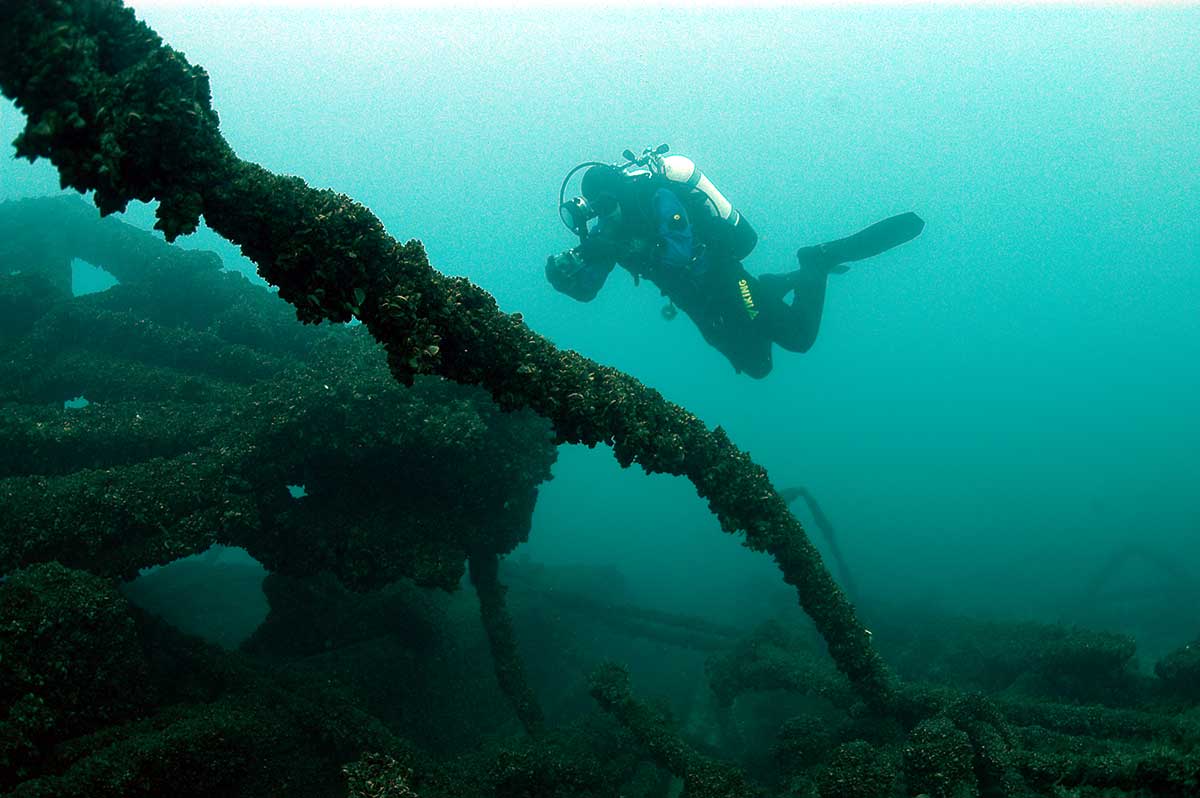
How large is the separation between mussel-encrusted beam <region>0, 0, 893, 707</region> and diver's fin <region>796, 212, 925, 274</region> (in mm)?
12470

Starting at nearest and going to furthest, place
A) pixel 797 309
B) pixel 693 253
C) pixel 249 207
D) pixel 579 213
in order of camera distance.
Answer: pixel 249 207 → pixel 579 213 → pixel 693 253 → pixel 797 309

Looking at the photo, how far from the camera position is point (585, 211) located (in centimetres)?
1356

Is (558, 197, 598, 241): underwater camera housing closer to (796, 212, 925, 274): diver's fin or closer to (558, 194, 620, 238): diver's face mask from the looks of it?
(558, 194, 620, 238): diver's face mask

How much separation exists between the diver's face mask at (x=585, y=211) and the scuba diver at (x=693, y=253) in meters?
0.02

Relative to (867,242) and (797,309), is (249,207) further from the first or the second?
(867,242)

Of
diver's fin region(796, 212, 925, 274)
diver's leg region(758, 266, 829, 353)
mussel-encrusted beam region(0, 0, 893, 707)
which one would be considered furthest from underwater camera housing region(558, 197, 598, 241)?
mussel-encrusted beam region(0, 0, 893, 707)

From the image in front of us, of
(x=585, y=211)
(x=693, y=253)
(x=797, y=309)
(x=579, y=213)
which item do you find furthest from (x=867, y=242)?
(x=579, y=213)

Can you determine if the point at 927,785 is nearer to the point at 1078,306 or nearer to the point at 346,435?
the point at 346,435

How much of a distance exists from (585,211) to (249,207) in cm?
1033

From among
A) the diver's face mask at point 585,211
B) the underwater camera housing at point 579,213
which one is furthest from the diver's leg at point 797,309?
the underwater camera housing at point 579,213

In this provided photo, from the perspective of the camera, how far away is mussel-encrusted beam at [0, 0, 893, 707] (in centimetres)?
316

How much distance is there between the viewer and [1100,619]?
22109 millimetres

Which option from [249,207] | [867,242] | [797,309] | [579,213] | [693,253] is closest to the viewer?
[249,207]

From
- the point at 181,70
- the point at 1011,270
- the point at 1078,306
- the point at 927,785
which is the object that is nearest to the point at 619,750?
the point at 927,785
